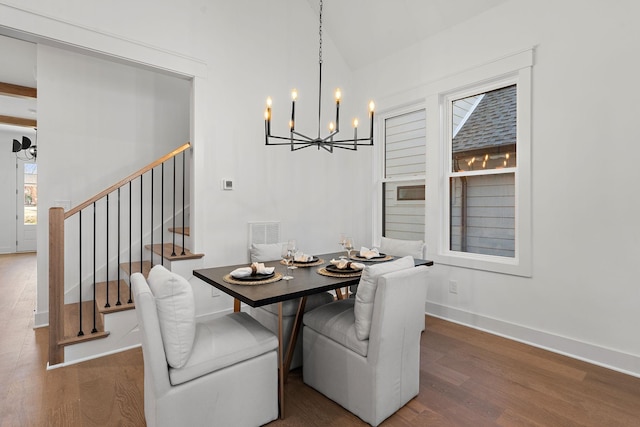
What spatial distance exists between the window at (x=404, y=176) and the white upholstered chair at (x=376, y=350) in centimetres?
213

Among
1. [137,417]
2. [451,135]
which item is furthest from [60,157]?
[451,135]

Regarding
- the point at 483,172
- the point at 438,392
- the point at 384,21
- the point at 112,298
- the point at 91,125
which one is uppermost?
the point at 384,21

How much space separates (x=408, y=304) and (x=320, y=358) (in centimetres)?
69

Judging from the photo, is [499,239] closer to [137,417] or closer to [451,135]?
[451,135]

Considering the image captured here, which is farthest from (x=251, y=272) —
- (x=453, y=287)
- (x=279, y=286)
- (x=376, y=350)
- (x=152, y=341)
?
(x=453, y=287)

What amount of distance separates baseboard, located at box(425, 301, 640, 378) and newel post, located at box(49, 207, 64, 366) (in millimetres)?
3491

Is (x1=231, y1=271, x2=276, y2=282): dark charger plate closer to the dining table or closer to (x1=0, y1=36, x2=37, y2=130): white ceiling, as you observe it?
the dining table

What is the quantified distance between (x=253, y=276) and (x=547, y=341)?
261cm

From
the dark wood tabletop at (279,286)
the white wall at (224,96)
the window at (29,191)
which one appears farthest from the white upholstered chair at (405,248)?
the window at (29,191)

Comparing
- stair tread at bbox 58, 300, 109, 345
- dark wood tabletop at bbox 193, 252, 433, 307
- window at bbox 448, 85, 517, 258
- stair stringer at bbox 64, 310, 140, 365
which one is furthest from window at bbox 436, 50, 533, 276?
stair tread at bbox 58, 300, 109, 345

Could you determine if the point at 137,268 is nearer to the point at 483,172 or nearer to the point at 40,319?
the point at 40,319

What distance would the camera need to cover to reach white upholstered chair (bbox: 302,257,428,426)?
181 cm

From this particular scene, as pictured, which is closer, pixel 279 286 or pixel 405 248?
pixel 279 286

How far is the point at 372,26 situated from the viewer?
13.2 feet
